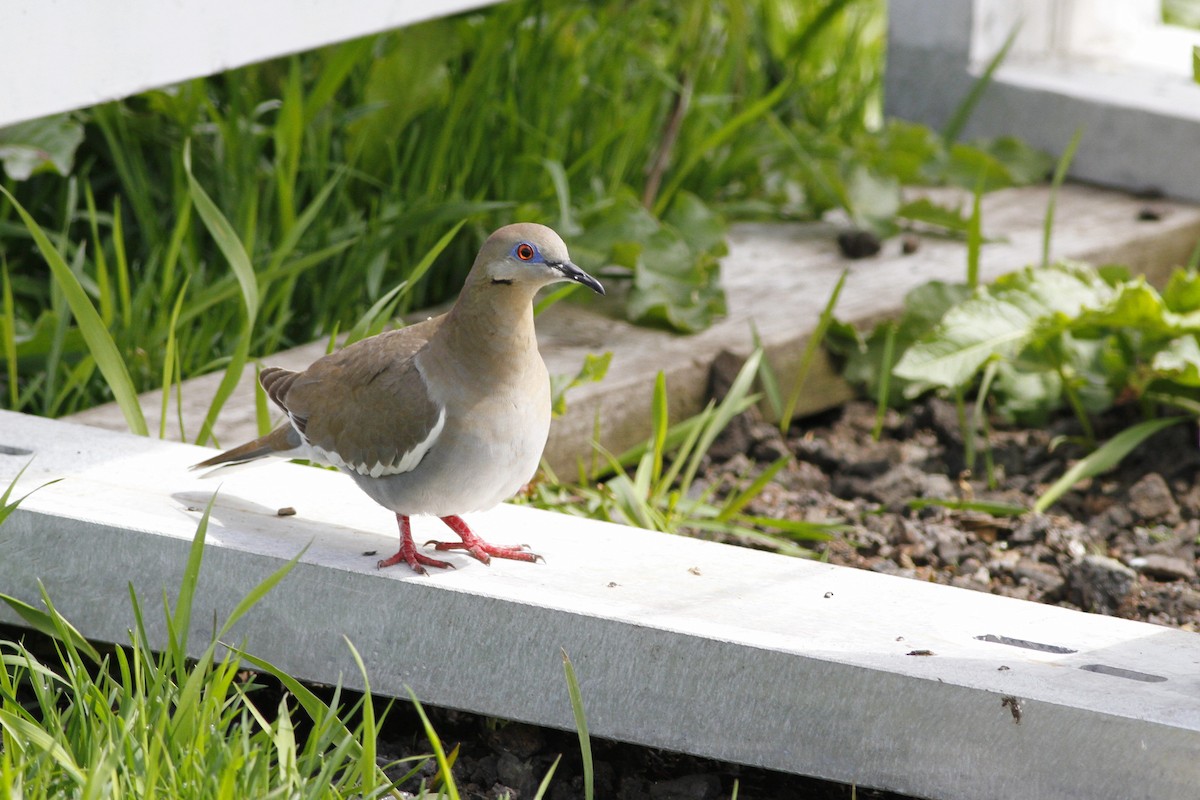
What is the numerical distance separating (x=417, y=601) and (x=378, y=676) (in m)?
0.14

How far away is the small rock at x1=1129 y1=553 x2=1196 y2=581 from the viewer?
9.93ft

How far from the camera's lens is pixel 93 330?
2.77 meters

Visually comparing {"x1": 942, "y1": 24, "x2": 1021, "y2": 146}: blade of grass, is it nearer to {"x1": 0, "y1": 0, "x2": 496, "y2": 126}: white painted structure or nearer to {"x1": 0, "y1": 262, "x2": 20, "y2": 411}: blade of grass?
{"x1": 0, "y1": 0, "x2": 496, "y2": 126}: white painted structure

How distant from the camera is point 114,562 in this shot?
8.05 feet

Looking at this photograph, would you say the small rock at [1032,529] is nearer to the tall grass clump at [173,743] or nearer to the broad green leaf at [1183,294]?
the broad green leaf at [1183,294]

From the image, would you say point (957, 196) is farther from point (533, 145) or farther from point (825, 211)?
point (533, 145)

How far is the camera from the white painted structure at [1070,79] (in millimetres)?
4879

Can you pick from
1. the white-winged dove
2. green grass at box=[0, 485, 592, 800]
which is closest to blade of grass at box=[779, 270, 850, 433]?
the white-winged dove

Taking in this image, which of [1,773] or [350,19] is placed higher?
[350,19]

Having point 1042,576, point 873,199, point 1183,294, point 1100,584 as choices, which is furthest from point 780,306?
point 1100,584

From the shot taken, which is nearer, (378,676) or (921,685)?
(921,685)

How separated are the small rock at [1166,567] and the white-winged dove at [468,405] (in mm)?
1350

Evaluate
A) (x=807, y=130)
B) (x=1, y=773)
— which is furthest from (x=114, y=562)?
(x=807, y=130)

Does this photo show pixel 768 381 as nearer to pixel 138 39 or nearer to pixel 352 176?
pixel 352 176
